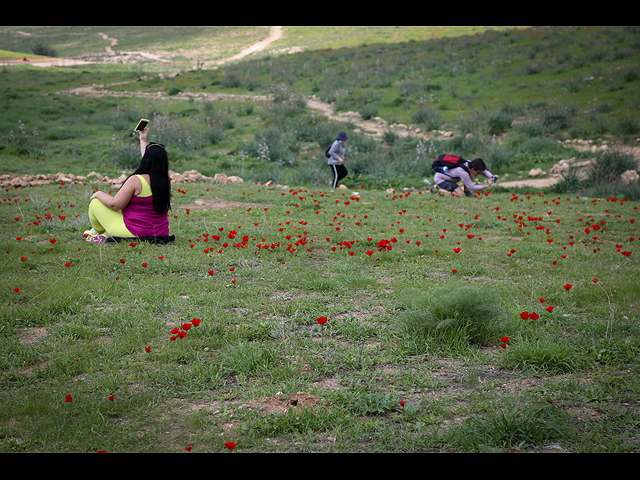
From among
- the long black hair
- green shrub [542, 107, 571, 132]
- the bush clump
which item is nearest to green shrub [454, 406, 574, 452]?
the bush clump

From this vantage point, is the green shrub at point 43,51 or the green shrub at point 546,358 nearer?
the green shrub at point 546,358

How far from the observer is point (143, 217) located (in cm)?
615

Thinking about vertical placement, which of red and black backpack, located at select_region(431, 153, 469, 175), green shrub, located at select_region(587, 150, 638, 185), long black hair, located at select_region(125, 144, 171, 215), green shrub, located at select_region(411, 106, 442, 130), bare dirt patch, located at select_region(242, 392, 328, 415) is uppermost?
long black hair, located at select_region(125, 144, 171, 215)

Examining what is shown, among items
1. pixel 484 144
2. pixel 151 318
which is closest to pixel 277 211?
pixel 151 318

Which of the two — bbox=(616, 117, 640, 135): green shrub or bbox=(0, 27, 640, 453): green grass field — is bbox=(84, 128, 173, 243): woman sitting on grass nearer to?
bbox=(0, 27, 640, 453): green grass field

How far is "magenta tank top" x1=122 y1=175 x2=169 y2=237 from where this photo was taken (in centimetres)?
603

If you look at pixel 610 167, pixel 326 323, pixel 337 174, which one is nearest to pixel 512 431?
pixel 326 323

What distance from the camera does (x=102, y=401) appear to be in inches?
109

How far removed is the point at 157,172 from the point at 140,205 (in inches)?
19.0

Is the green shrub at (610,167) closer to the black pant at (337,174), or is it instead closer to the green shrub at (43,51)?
the black pant at (337,174)

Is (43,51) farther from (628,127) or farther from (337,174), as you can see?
(628,127)

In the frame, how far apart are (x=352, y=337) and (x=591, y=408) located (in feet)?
5.28

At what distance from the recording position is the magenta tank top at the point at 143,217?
19.8 feet

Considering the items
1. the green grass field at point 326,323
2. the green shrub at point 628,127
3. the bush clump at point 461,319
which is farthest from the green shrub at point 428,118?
the bush clump at point 461,319
